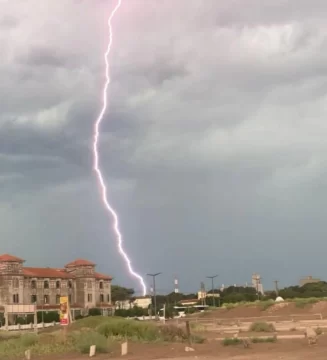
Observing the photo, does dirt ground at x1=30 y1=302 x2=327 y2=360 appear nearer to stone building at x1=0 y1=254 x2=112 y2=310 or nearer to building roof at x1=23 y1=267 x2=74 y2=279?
stone building at x1=0 y1=254 x2=112 y2=310

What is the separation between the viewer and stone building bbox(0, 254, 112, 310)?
356ft

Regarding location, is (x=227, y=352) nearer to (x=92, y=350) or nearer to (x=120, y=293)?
(x=92, y=350)

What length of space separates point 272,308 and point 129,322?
4501cm

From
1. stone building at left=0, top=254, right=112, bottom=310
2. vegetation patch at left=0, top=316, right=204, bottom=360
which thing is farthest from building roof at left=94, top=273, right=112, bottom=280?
vegetation patch at left=0, top=316, right=204, bottom=360

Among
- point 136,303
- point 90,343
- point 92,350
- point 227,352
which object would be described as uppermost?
point 136,303

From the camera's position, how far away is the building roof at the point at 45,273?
11484 centimetres

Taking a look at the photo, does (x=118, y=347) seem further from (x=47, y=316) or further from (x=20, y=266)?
(x=20, y=266)

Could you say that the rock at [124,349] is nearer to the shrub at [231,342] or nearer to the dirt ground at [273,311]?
the shrub at [231,342]

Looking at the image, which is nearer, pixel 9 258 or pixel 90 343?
pixel 90 343

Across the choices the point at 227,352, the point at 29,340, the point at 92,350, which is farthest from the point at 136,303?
the point at 227,352

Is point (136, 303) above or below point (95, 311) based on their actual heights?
above

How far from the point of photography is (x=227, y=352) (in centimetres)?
2712

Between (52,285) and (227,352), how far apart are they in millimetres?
93836

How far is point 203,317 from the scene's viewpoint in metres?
80.6
